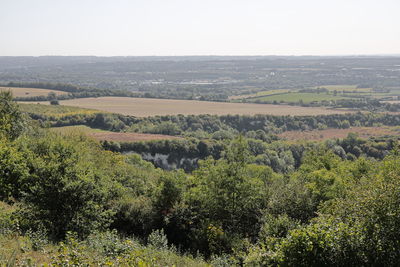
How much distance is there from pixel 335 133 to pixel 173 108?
5057 cm

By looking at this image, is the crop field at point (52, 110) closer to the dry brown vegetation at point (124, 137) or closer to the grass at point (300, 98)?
the dry brown vegetation at point (124, 137)

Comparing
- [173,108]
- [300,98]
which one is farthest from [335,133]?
[300,98]

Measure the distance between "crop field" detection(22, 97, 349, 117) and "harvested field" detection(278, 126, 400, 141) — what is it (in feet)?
58.9

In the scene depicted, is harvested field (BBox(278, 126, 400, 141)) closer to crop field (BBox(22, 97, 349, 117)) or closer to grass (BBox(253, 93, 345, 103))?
crop field (BBox(22, 97, 349, 117))

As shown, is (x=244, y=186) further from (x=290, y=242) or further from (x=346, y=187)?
(x=290, y=242)

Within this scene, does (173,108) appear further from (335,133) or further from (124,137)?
(335,133)

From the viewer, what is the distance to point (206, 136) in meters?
91.8

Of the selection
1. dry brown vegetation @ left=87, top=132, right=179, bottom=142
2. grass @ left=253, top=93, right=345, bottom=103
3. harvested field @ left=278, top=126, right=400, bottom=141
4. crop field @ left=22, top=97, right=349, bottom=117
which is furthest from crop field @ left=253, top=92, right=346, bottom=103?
dry brown vegetation @ left=87, top=132, right=179, bottom=142

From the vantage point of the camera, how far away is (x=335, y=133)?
324ft

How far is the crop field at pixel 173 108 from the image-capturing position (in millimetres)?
113500

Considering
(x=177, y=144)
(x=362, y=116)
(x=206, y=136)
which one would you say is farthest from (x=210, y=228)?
(x=362, y=116)

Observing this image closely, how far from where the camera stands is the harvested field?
3669 inches

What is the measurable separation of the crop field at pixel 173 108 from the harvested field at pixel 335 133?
17945 mm

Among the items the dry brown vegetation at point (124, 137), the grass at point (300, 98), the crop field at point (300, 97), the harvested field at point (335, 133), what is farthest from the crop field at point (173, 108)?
the dry brown vegetation at point (124, 137)
